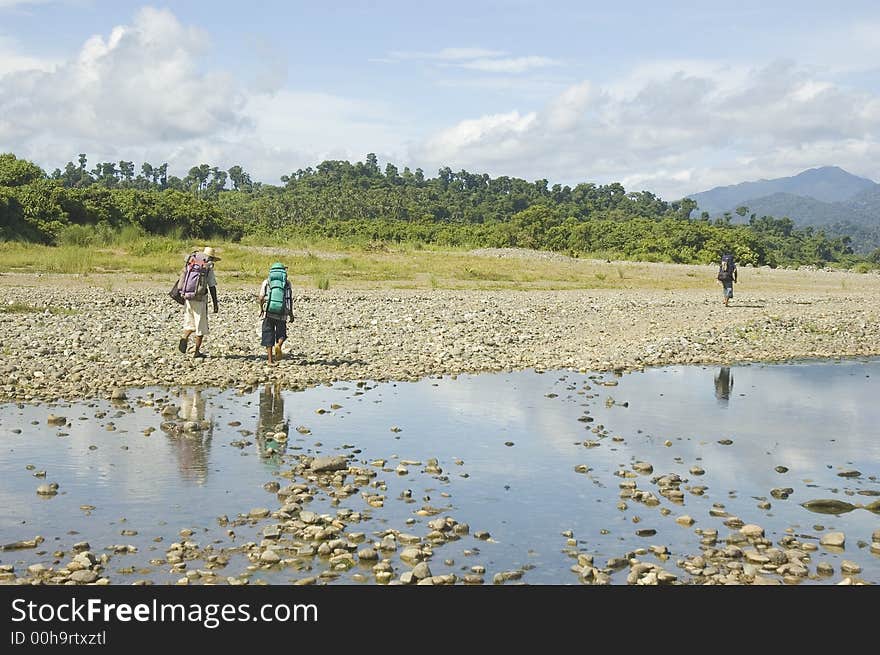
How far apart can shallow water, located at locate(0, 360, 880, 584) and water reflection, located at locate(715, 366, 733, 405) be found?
0.11m

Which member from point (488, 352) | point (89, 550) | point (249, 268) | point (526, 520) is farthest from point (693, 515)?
point (249, 268)

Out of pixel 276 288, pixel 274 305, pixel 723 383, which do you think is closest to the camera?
pixel 276 288

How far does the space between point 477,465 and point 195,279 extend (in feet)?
26.2

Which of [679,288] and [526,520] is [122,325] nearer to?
A: [526,520]

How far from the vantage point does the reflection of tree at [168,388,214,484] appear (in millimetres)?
11102

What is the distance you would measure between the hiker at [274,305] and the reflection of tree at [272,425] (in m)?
1.42

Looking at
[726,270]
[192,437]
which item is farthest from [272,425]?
[726,270]

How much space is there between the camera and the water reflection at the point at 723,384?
675 inches

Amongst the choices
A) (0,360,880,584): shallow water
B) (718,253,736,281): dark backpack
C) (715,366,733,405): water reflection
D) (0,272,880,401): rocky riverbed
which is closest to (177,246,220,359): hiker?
(0,272,880,401): rocky riverbed

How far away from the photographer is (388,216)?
120312mm

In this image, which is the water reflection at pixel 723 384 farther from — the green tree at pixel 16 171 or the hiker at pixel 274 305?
the green tree at pixel 16 171

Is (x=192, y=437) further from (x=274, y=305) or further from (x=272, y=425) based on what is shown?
(x=274, y=305)

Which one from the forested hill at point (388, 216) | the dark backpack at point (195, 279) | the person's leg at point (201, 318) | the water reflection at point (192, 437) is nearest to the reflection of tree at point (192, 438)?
the water reflection at point (192, 437)
